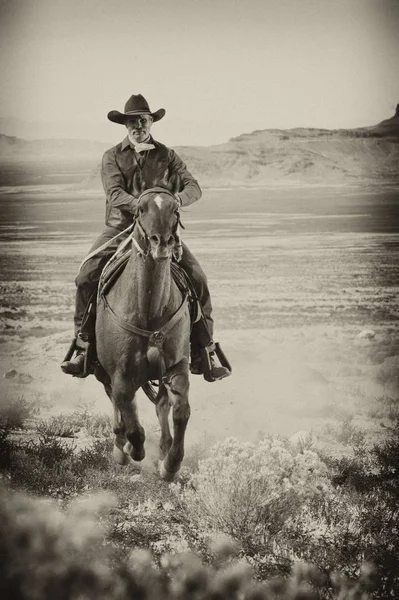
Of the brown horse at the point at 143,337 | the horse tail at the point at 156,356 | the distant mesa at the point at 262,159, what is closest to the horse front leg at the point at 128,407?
the brown horse at the point at 143,337

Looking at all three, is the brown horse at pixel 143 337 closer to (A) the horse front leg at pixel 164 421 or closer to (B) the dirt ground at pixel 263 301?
(A) the horse front leg at pixel 164 421

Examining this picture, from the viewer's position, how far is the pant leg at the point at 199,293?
467cm

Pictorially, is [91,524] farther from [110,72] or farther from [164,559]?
[110,72]

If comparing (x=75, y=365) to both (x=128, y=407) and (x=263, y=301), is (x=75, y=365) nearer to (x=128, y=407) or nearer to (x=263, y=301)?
(x=128, y=407)

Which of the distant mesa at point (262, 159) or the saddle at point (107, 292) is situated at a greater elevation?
the distant mesa at point (262, 159)

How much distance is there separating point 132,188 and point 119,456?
1986 mm

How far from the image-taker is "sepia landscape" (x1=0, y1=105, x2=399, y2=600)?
457cm

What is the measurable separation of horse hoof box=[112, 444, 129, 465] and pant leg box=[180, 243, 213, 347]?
1.02 m

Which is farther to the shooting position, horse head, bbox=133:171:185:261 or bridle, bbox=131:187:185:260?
bridle, bbox=131:187:185:260

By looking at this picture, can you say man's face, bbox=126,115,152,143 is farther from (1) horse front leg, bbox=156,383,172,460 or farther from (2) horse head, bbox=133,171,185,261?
(1) horse front leg, bbox=156,383,172,460

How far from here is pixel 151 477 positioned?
4.92 m

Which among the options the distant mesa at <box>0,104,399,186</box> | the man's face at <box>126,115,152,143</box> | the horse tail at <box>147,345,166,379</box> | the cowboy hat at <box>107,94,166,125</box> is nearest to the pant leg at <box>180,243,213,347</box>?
the horse tail at <box>147,345,166,379</box>

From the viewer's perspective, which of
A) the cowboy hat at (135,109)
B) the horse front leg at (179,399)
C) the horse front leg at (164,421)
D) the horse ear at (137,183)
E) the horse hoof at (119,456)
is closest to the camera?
the horse front leg at (179,399)

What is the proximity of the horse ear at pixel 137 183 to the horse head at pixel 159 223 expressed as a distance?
75 cm
